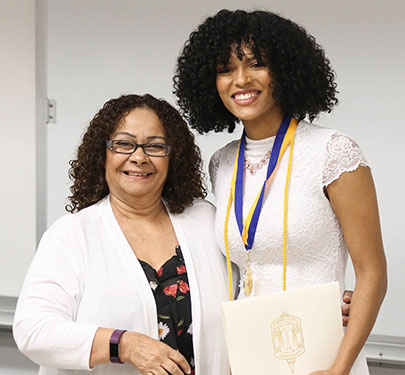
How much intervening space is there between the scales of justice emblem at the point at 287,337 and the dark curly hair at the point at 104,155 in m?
0.59

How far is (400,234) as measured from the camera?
2.77 m

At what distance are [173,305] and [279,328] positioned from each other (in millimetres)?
383

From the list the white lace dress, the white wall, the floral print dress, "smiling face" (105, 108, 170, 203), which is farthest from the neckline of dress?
the white wall

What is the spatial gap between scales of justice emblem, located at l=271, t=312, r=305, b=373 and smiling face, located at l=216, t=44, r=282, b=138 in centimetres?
56

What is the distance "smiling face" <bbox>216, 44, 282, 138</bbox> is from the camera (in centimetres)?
164

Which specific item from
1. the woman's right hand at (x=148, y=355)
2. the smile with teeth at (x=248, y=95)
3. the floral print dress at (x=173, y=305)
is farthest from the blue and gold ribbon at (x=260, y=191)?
the woman's right hand at (x=148, y=355)

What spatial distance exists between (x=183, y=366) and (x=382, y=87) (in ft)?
5.54

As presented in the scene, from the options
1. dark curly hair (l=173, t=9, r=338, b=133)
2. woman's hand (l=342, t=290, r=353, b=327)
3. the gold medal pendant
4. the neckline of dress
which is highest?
dark curly hair (l=173, t=9, r=338, b=133)

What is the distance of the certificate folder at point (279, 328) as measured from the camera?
146 centimetres

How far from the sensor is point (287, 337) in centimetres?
147

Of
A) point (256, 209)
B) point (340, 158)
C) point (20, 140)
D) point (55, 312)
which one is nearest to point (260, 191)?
point (256, 209)

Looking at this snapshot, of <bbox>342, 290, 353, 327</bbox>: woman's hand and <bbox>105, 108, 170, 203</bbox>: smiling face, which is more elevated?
<bbox>105, 108, 170, 203</bbox>: smiling face

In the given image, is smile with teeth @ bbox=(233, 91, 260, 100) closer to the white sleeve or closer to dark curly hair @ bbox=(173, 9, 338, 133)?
dark curly hair @ bbox=(173, 9, 338, 133)

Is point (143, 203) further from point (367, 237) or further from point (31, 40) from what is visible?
point (31, 40)
